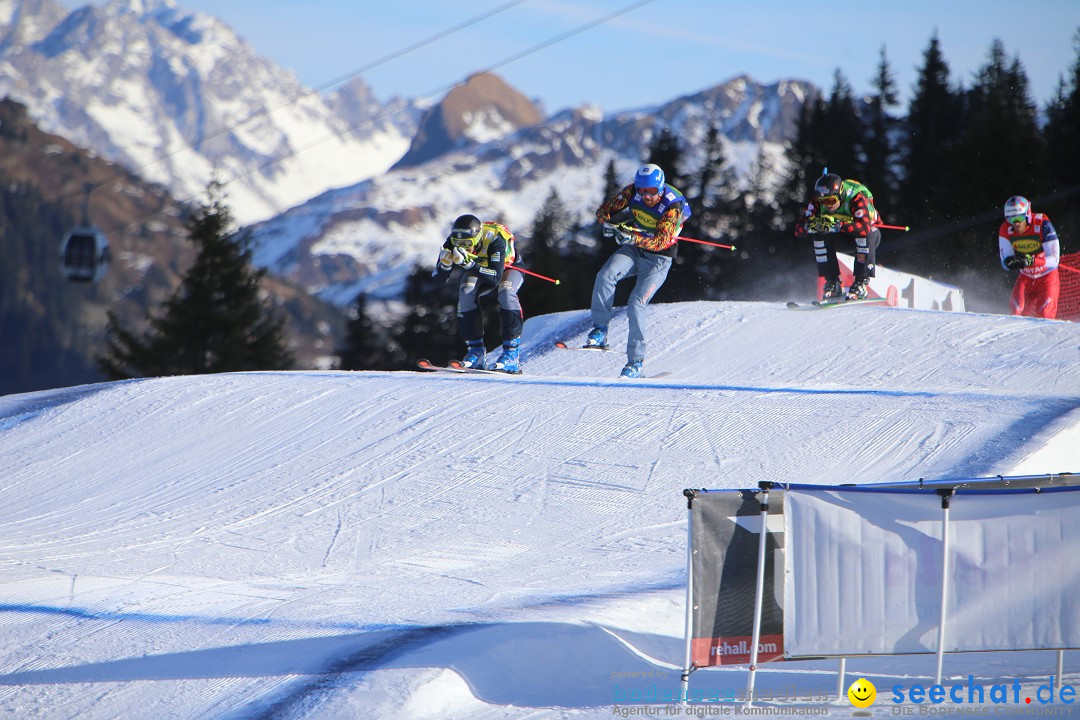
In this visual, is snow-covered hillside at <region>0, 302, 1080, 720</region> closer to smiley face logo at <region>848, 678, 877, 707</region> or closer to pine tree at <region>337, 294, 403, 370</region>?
smiley face logo at <region>848, 678, 877, 707</region>

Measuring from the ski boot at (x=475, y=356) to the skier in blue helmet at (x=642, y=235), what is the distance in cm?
138

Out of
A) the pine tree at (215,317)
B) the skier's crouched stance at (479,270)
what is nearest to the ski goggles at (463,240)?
the skier's crouched stance at (479,270)

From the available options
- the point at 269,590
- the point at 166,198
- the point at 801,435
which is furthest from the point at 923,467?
the point at 166,198

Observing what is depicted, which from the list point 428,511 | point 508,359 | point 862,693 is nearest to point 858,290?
point 508,359

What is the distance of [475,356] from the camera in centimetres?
1128

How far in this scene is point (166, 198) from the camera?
17538cm

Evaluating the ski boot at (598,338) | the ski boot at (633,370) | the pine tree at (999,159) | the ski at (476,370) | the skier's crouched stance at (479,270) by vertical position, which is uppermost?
the pine tree at (999,159)

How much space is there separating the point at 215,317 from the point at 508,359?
27496mm

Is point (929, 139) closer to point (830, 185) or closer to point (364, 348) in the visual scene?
point (364, 348)

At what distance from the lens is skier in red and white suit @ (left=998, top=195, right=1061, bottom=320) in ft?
46.8

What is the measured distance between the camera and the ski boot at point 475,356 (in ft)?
36.8

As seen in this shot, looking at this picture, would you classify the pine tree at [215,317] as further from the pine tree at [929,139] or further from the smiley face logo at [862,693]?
the smiley face logo at [862,693]

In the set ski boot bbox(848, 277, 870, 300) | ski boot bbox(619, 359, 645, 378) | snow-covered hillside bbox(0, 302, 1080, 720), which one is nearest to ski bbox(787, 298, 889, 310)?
ski boot bbox(848, 277, 870, 300)

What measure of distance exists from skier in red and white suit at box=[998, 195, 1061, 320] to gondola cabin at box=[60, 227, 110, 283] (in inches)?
710
